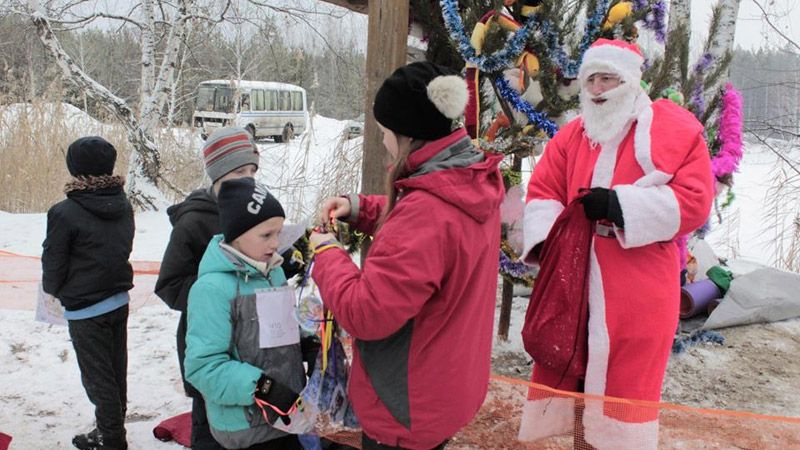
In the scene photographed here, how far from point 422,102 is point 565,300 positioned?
112 cm

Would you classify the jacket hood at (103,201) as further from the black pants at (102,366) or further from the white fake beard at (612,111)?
the white fake beard at (612,111)

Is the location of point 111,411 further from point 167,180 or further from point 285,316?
point 167,180

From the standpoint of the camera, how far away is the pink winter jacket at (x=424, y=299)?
1.64 meters

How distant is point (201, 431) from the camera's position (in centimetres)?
248

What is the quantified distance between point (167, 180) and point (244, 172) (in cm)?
711

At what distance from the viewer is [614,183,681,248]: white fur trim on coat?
7.40 ft

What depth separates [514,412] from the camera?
129 inches

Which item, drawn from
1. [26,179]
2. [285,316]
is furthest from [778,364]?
[26,179]

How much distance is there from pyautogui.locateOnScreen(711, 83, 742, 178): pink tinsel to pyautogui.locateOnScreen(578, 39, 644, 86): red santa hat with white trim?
203cm

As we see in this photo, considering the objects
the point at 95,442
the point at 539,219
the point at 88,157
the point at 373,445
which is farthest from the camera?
the point at 95,442

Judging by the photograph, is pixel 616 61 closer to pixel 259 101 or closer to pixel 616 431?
pixel 616 431

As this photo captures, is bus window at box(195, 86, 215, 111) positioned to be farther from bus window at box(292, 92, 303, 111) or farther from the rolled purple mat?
the rolled purple mat

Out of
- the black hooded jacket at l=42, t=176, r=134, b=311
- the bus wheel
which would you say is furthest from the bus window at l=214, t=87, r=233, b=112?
the black hooded jacket at l=42, t=176, r=134, b=311

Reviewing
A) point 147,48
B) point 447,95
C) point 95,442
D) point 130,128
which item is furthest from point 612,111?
point 147,48
